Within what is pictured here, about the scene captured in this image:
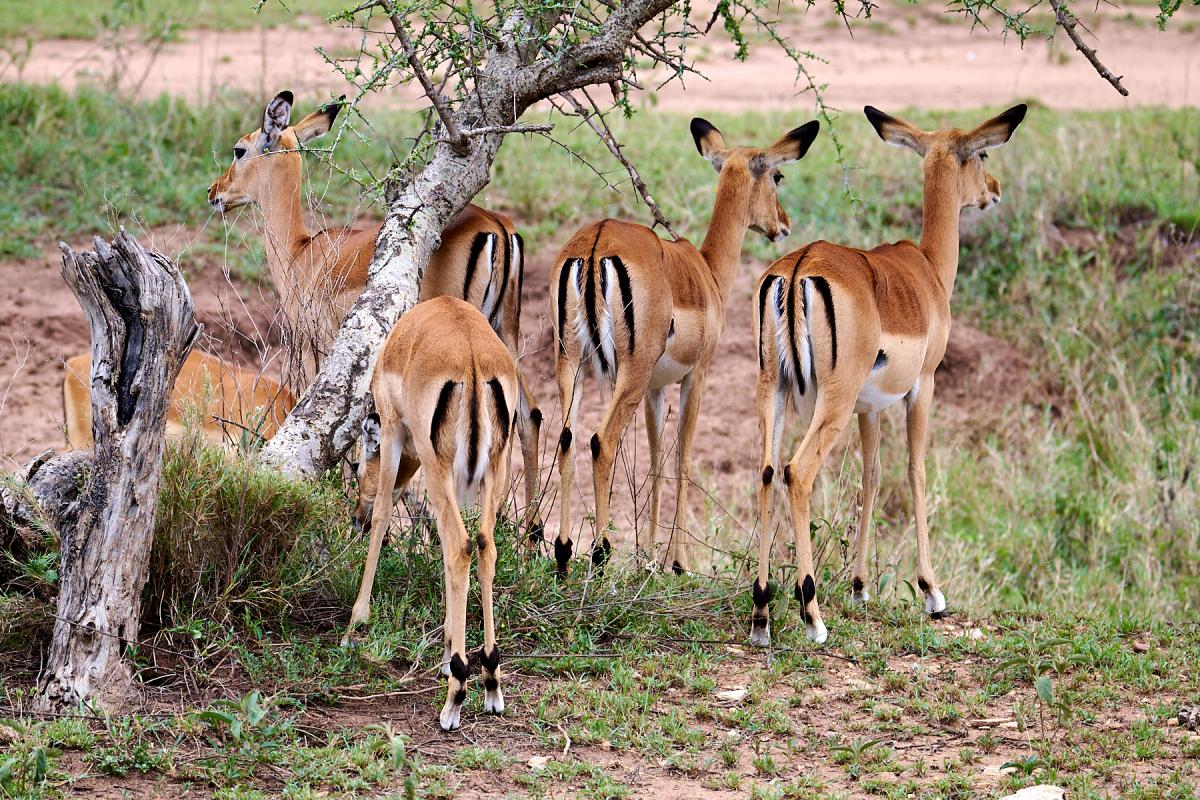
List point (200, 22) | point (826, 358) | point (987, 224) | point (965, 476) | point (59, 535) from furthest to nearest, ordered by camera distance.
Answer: point (200, 22) < point (987, 224) < point (965, 476) < point (826, 358) < point (59, 535)

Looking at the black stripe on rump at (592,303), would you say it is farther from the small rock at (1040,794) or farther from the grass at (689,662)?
the small rock at (1040,794)

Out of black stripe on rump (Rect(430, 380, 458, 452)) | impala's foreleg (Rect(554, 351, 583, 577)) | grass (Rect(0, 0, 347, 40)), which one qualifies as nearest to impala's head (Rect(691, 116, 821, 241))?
impala's foreleg (Rect(554, 351, 583, 577))

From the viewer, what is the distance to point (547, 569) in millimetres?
5254

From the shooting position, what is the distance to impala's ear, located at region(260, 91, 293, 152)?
625 centimetres

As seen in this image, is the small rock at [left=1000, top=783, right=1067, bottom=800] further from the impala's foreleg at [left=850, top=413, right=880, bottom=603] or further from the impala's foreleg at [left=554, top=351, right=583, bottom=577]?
the impala's foreleg at [left=554, top=351, right=583, bottom=577]

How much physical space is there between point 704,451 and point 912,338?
2.80 meters

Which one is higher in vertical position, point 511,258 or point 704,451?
point 511,258

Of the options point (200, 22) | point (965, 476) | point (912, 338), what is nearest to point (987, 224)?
point (965, 476)

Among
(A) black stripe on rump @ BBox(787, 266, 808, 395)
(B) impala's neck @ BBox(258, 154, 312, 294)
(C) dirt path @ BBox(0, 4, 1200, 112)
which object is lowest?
(A) black stripe on rump @ BBox(787, 266, 808, 395)

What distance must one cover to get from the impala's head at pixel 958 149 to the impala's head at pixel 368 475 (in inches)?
107

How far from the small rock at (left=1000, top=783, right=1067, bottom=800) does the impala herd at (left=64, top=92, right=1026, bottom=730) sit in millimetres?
1308

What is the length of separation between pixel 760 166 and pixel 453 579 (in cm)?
279

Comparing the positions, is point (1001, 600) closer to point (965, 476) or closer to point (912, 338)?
point (965, 476)

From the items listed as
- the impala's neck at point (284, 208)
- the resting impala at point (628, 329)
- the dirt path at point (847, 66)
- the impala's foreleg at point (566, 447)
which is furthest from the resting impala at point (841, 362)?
the dirt path at point (847, 66)
